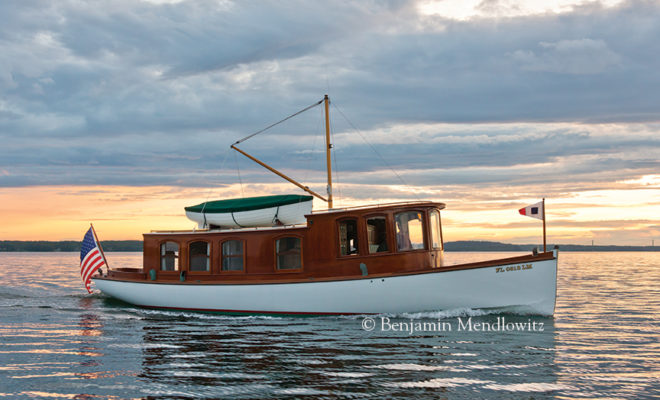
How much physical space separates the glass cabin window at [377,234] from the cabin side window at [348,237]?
450 mm

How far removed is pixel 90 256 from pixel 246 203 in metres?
7.84

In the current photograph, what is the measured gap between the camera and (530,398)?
29.6 ft

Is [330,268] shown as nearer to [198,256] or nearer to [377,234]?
[377,234]

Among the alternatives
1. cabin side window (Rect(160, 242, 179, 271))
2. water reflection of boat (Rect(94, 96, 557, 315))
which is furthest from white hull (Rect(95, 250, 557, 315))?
cabin side window (Rect(160, 242, 179, 271))

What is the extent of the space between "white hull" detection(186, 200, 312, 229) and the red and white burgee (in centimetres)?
656

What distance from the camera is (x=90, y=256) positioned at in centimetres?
2284

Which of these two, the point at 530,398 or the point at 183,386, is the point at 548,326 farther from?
the point at 183,386

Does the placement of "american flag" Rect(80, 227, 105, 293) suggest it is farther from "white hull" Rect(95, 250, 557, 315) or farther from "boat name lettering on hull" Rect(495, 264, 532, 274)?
"boat name lettering on hull" Rect(495, 264, 532, 274)

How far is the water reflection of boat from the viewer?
15.9 m

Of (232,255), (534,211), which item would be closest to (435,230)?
(534,211)

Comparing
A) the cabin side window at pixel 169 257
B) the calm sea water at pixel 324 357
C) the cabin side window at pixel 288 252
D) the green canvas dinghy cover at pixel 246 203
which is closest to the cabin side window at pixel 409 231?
the calm sea water at pixel 324 357

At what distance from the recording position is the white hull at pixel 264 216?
61.7ft

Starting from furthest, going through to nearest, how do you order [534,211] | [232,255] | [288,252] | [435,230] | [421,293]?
[232,255] < [288,252] < [435,230] < [534,211] < [421,293]

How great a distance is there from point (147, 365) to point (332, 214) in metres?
7.51
